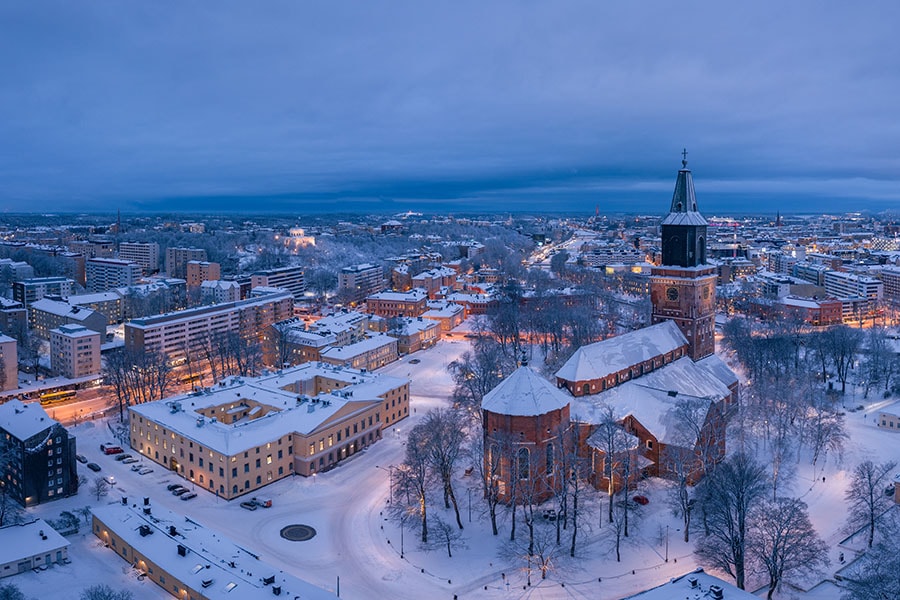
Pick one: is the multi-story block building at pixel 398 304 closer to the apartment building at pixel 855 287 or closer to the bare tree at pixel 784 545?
the apartment building at pixel 855 287

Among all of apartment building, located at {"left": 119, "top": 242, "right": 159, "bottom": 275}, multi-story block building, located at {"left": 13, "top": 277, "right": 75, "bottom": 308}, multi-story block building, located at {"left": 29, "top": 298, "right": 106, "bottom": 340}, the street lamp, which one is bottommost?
the street lamp

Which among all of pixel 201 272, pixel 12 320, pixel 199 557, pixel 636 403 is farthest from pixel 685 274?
pixel 201 272

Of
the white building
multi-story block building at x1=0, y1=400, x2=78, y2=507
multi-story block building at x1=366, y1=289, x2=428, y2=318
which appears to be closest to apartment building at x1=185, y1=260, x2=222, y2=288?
multi-story block building at x1=366, y1=289, x2=428, y2=318

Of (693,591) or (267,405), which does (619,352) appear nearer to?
(693,591)

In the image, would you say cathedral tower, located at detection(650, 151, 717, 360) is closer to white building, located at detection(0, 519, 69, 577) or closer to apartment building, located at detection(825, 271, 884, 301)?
white building, located at detection(0, 519, 69, 577)

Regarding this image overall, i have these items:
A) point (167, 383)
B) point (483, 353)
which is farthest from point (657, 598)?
→ point (167, 383)

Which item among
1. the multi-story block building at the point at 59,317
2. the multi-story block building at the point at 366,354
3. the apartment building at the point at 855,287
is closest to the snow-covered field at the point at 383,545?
the multi-story block building at the point at 366,354
